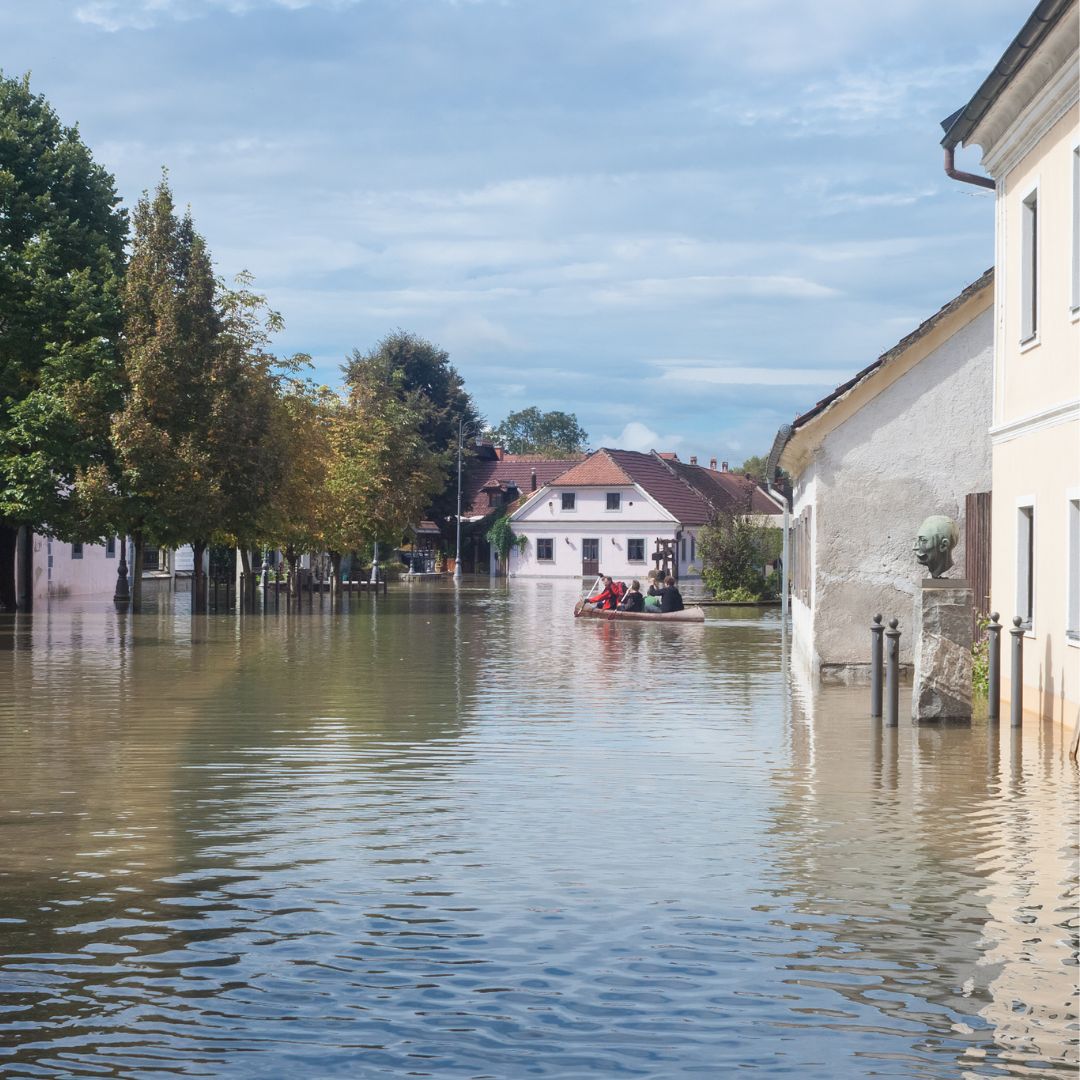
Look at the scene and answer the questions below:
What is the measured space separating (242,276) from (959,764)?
38.2 meters

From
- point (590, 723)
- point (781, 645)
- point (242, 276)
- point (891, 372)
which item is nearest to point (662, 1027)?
point (590, 723)

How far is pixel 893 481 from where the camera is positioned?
2267 cm

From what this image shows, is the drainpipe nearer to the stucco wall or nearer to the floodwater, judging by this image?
the stucco wall

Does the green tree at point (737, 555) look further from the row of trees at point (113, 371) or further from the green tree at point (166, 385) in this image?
the green tree at point (166, 385)

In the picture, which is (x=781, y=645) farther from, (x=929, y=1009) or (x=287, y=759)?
(x=929, y=1009)

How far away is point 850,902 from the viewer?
816 centimetres

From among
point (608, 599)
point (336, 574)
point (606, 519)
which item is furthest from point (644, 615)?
point (606, 519)

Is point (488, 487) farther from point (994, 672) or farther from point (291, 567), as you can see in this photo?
point (994, 672)

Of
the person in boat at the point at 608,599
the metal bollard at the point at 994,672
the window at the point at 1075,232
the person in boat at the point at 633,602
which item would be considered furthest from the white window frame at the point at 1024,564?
the person in boat at the point at 608,599

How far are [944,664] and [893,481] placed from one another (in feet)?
21.0

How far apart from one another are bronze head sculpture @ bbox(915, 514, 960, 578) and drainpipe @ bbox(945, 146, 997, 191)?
4.48m

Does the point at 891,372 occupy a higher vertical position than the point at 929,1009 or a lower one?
higher

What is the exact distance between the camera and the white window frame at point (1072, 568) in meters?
15.4

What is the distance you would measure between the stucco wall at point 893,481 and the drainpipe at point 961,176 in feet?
9.38
